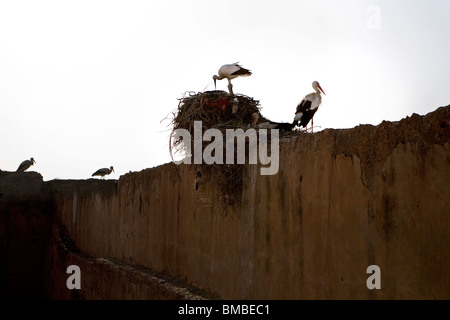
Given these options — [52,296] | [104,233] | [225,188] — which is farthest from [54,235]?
[225,188]

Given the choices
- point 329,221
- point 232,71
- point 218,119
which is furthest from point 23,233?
point 329,221

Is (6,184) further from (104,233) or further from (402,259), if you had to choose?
(402,259)

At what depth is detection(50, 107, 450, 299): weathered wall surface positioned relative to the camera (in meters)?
3.41

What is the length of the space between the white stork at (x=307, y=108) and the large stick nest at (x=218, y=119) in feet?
1.82

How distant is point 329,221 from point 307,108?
2.48 m
